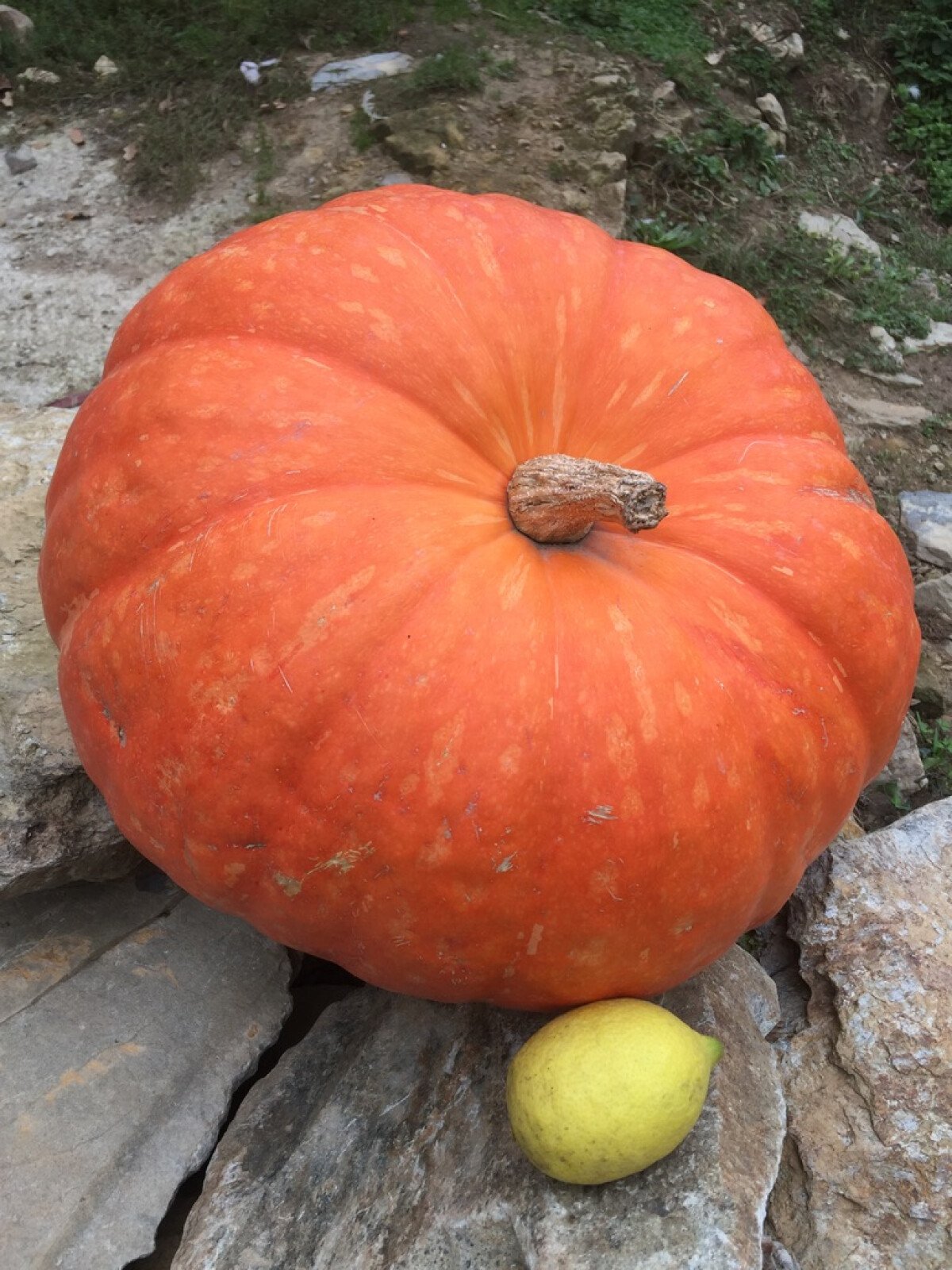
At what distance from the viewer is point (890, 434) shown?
3971 millimetres

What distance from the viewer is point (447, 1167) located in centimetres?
188

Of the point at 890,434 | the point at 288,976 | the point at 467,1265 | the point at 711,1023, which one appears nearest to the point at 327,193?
the point at 890,434

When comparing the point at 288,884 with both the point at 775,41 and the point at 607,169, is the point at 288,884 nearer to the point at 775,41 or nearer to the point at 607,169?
the point at 607,169

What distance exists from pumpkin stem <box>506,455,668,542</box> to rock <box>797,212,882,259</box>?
3.34m

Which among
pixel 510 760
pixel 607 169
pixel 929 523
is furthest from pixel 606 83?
pixel 510 760

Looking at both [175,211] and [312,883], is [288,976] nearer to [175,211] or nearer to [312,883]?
[312,883]

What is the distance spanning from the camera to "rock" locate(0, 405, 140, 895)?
215 centimetres

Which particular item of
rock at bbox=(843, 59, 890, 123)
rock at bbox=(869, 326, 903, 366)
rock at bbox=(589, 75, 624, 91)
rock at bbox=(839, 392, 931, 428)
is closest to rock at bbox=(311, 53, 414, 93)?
rock at bbox=(589, 75, 624, 91)

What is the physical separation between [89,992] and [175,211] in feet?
10.9

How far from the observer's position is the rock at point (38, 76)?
4.86 m

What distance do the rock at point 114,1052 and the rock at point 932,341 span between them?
352 centimetres

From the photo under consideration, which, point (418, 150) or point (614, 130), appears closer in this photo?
point (418, 150)

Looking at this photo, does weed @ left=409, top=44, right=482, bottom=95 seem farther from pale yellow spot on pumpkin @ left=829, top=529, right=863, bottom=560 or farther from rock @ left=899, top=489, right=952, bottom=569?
pale yellow spot on pumpkin @ left=829, top=529, right=863, bottom=560

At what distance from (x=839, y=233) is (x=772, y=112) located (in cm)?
73
